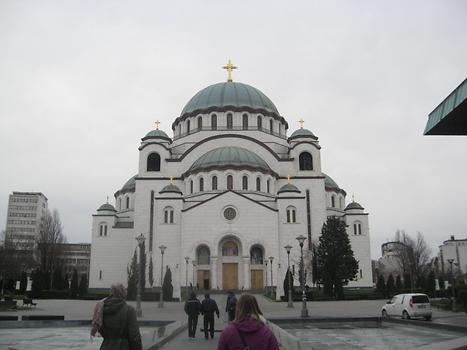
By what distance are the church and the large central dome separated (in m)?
0.14

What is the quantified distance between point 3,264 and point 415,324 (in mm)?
44668

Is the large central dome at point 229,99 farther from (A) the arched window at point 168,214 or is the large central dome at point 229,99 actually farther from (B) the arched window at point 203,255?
(B) the arched window at point 203,255

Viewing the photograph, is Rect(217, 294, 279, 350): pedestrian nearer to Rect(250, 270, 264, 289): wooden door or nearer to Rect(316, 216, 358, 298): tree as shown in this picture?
Rect(316, 216, 358, 298): tree

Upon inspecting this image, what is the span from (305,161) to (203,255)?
1583cm

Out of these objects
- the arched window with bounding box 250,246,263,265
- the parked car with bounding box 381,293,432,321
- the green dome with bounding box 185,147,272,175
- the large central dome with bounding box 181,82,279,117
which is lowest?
the parked car with bounding box 381,293,432,321

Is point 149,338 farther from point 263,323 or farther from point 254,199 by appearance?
point 254,199

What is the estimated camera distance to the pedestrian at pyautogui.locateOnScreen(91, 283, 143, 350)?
5.98m

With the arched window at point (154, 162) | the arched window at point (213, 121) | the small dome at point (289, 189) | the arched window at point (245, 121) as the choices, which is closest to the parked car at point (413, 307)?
the small dome at point (289, 189)

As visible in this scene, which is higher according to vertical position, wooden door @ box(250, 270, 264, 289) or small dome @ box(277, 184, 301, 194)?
small dome @ box(277, 184, 301, 194)

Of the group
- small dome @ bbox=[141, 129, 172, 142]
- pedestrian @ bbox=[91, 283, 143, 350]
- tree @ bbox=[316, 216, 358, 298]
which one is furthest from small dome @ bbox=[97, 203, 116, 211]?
pedestrian @ bbox=[91, 283, 143, 350]

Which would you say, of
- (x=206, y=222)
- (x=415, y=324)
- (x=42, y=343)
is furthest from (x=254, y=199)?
(x=42, y=343)

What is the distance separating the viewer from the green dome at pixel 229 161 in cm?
4966

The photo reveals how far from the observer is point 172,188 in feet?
160

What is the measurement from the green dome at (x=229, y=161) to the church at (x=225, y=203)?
0.10 metres
